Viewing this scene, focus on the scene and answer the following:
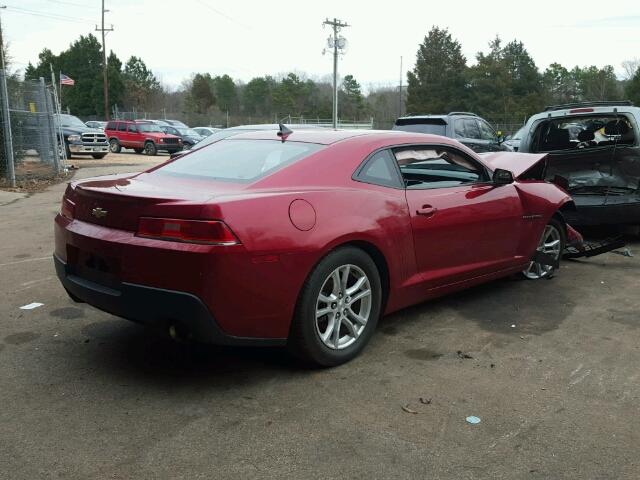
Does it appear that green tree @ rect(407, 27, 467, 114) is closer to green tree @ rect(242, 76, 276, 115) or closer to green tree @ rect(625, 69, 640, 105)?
green tree @ rect(625, 69, 640, 105)

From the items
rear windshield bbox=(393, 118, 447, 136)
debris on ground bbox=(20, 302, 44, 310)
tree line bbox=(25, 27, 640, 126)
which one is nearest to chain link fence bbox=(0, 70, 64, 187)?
rear windshield bbox=(393, 118, 447, 136)

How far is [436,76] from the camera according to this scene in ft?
236

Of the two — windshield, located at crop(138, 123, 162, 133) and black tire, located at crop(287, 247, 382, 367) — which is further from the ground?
windshield, located at crop(138, 123, 162, 133)

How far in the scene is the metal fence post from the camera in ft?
42.4

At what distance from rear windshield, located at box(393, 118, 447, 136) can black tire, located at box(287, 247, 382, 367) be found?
840cm

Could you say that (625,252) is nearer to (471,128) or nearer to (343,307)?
(343,307)

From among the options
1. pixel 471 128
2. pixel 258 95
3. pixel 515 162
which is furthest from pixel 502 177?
pixel 258 95

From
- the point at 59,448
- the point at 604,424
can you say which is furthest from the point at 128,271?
the point at 604,424

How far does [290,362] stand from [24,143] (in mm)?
13370

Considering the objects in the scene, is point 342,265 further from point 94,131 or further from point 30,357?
point 94,131

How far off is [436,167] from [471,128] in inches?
324

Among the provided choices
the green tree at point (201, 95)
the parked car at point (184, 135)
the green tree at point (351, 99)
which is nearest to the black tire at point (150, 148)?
the parked car at point (184, 135)

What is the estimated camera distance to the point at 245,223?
324 cm

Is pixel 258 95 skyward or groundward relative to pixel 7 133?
skyward
